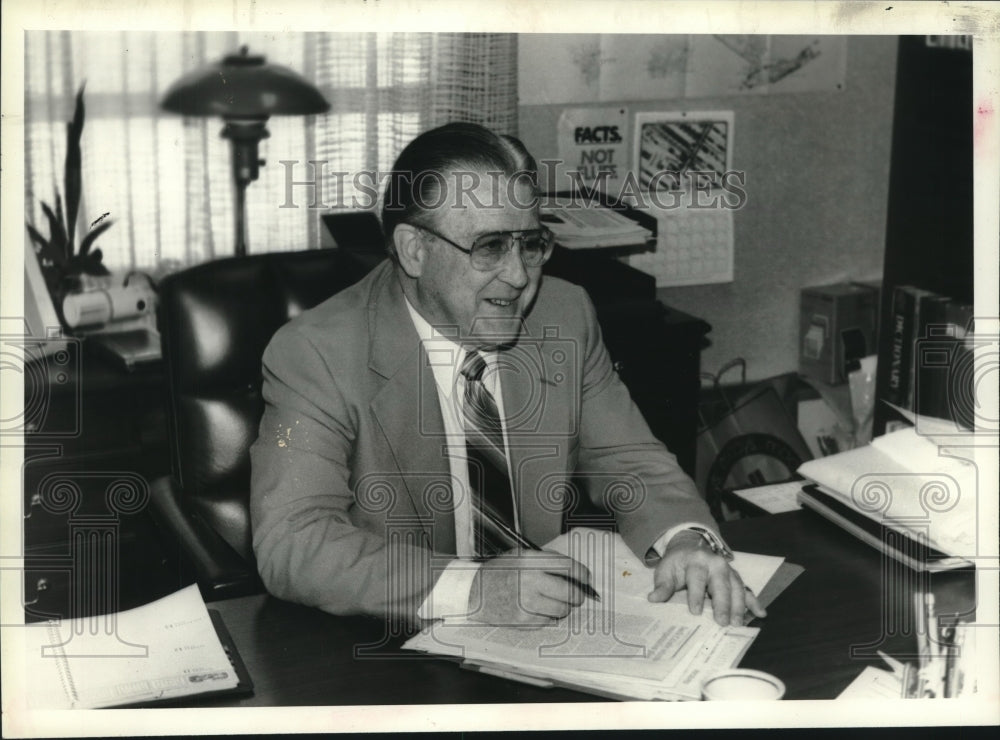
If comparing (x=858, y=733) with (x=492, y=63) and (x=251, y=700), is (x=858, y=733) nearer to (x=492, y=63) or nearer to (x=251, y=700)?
(x=251, y=700)

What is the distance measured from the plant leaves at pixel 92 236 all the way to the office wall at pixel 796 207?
153cm

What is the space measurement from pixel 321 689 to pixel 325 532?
0.27 meters

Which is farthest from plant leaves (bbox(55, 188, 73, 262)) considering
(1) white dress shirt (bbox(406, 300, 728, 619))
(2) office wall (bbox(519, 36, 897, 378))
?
(2) office wall (bbox(519, 36, 897, 378))

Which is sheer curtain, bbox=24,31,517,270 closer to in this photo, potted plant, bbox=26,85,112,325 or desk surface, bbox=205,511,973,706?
potted plant, bbox=26,85,112,325

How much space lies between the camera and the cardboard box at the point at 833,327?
10.7 ft

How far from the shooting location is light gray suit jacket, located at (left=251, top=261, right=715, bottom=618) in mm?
1458

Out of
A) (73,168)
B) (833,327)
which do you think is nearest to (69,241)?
(73,168)

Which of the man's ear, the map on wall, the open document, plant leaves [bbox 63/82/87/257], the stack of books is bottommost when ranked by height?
the open document

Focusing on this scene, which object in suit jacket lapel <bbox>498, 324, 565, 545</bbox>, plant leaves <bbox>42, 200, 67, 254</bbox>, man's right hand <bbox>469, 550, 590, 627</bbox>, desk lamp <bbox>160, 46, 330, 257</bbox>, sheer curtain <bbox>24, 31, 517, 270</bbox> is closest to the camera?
man's right hand <bbox>469, 550, 590, 627</bbox>

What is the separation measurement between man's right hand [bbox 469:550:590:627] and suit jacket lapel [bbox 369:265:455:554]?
1.02 feet

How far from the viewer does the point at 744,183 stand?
3.13 meters

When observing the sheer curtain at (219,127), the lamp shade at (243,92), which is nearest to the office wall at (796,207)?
the sheer curtain at (219,127)

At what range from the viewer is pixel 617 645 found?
4.33 feet

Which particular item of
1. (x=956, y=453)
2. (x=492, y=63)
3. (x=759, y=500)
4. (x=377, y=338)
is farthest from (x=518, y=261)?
(x=492, y=63)
